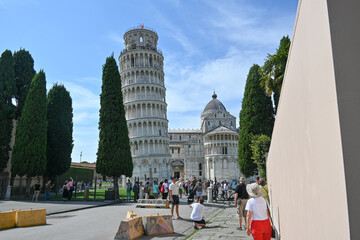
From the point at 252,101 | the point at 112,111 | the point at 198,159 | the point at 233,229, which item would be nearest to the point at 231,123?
the point at 198,159

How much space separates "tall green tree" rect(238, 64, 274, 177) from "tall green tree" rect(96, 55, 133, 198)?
12.7 metres

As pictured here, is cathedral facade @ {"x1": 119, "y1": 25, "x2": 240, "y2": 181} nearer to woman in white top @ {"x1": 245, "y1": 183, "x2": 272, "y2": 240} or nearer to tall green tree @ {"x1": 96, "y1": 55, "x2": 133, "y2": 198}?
tall green tree @ {"x1": 96, "y1": 55, "x2": 133, "y2": 198}

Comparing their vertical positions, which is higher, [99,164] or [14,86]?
[14,86]

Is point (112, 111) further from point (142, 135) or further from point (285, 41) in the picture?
point (142, 135)

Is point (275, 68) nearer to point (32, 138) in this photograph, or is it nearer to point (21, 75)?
point (32, 138)

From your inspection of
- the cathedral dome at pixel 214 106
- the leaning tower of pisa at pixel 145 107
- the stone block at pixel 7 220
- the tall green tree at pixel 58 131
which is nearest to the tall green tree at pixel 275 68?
the stone block at pixel 7 220

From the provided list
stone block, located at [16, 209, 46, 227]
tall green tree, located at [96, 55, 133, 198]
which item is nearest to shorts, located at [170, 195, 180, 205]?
stone block, located at [16, 209, 46, 227]

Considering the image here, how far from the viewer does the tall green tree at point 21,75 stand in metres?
30.5

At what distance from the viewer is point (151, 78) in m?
56.9

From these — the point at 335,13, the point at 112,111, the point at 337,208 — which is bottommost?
the point at 337,208

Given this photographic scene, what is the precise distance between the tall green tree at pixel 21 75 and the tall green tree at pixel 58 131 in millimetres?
2592

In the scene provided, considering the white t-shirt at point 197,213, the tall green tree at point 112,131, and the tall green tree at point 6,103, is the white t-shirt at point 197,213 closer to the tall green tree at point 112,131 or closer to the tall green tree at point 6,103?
the tall green tree at point 112,131

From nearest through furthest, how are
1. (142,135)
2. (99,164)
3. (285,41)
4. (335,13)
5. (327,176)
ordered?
(335,13), (327,176), (285,41), (99,164), (142,135)

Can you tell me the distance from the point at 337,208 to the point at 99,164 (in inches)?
1042
